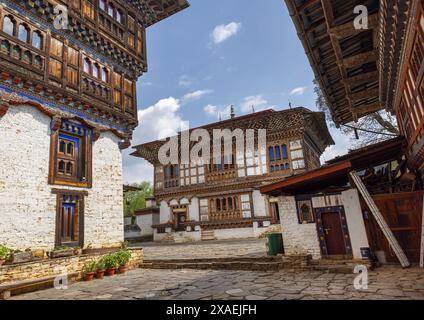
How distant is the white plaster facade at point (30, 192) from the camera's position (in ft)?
29.7

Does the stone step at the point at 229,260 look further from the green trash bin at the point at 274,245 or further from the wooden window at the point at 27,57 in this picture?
the wooden window at the point at 27,57

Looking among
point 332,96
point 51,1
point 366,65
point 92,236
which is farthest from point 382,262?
point 51,1

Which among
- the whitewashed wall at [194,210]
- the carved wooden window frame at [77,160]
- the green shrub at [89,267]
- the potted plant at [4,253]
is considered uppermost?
the carved wooden window frame at [77,160]

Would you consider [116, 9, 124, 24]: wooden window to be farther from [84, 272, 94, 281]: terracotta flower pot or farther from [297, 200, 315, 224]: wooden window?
[297, 200, 315, 224]: wooden window

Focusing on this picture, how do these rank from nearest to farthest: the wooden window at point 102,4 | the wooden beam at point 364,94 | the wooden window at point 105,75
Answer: the wooden beam at point 364,94
the wooden window at point 105,75
the wooden window at point 102,4

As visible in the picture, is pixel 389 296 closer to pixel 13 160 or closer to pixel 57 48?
pixel 13 160

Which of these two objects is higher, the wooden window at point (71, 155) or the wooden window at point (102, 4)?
the wooden window at point (102, 4)

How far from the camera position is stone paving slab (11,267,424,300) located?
552 centimetres

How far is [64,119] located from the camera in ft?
37.1

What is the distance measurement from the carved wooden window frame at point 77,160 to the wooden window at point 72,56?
8.76 ft

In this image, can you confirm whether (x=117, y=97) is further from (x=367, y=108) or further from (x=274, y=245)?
(x=367, y=108)

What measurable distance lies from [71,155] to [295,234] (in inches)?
371

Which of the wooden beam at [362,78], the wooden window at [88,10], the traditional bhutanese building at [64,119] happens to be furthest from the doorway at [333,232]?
the wooden window at [88,10]
